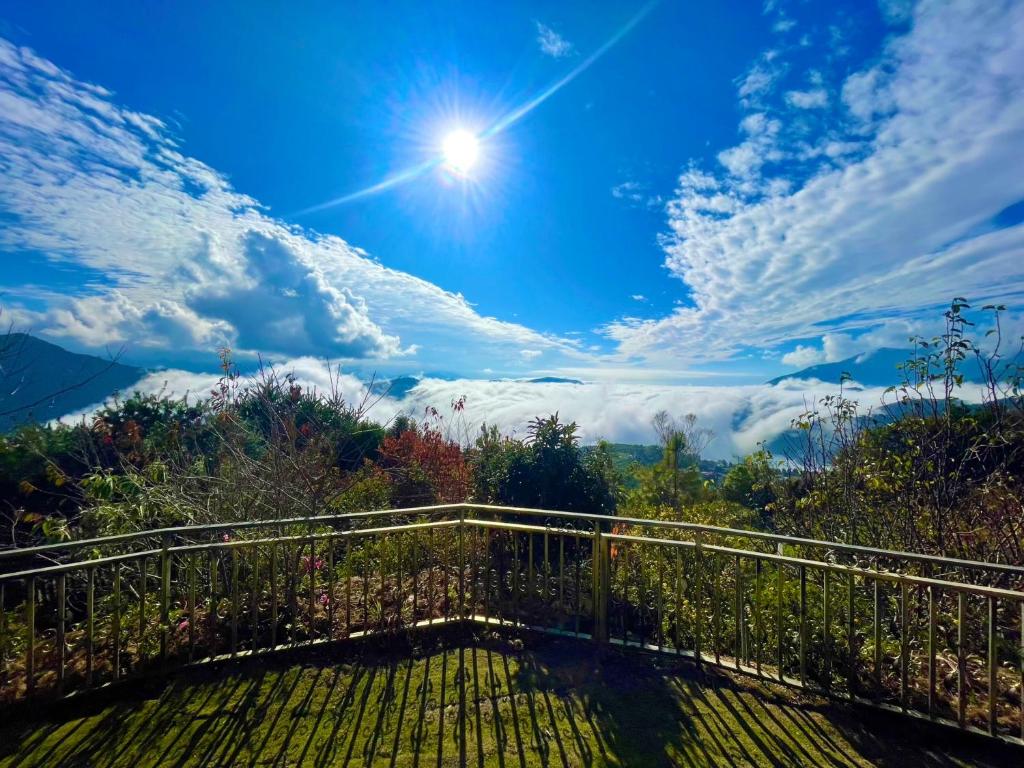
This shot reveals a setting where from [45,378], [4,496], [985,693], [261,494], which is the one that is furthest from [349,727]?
[4,496]

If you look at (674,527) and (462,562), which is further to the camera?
(462,562)

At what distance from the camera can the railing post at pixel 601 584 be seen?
12.4 ft

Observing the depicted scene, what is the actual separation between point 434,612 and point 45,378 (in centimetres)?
429

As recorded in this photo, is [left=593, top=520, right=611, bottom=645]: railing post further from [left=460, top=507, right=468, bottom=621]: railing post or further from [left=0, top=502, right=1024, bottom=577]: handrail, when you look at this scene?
[left=460, top=507, right=468, bottom=621]: railing post

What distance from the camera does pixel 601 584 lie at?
382 centimetres

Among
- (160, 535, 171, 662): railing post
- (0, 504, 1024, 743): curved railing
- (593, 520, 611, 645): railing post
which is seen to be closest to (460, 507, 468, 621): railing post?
(0, 504, 1024, 743): curved railing

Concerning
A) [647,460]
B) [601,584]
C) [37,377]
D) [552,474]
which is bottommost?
[647,460]

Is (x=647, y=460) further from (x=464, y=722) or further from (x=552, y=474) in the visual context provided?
(x=464, y=722)

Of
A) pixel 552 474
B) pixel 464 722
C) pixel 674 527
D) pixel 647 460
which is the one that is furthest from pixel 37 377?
pixel 647 460

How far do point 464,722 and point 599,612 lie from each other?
1.30 metres

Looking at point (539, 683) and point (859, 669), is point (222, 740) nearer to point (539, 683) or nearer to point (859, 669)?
point (539, 683)

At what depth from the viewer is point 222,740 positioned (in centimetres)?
280

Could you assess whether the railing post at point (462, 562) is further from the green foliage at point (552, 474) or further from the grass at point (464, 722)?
the green foliage at point (552, 474)

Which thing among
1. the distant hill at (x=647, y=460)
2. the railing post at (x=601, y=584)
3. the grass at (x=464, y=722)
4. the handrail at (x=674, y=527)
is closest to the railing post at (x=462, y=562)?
the handrail at (x=674, y=527)
